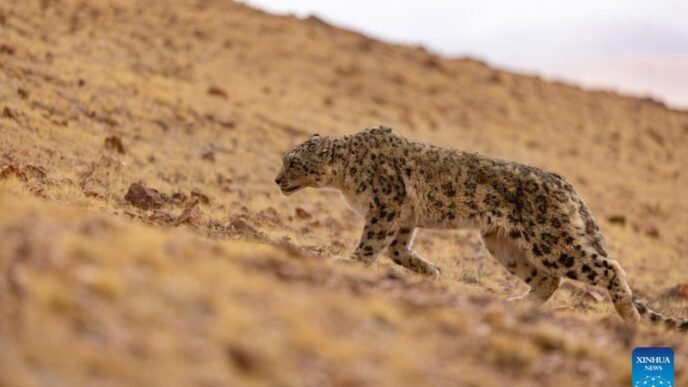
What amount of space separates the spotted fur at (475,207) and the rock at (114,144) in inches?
386

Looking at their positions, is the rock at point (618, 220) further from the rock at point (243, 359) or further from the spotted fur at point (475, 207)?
the rock at point (243, 359)

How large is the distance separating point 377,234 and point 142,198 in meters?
5.74

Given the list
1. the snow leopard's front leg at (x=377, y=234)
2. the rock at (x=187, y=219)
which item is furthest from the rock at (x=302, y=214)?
the snow leopard's front leg at (x=377, y=234)

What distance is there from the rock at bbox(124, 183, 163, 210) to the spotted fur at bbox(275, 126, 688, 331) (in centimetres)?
399

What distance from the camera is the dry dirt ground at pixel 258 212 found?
7535mm

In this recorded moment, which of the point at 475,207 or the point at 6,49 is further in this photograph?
the point at 6,49

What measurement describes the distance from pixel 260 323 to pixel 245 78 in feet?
122

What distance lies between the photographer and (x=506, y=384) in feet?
27.4

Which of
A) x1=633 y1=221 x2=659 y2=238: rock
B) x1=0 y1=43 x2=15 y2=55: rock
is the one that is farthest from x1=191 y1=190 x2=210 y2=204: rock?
x1=633 y1=221 x2=659 y2=238: rock

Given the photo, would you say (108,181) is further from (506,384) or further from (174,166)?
(506,384)

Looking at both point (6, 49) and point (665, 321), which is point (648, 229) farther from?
point (665, 321)

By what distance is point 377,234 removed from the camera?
1431cm

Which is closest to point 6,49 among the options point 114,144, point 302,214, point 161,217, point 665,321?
point 114,144

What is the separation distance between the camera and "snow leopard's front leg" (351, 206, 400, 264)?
14.3 meters
